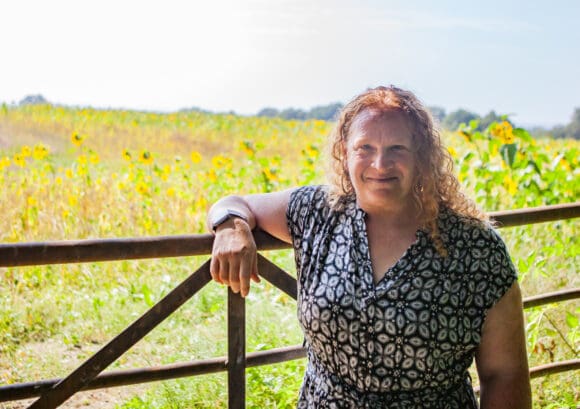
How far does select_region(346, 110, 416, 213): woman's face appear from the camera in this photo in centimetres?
143

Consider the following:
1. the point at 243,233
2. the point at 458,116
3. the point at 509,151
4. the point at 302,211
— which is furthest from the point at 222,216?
the point at 458,116


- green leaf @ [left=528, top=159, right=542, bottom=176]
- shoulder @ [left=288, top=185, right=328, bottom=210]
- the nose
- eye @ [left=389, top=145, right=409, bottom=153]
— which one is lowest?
shoulder @ [left=288, top=185, right=328, bottom=210]

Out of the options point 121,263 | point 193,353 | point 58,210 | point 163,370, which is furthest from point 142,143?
point 163,370

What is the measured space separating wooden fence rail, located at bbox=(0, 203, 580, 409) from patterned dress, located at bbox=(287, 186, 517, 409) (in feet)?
0.68

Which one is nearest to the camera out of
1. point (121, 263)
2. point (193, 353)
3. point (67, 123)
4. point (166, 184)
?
point (193, 353)

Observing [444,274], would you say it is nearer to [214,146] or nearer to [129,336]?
[129,336]

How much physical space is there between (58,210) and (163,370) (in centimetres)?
280

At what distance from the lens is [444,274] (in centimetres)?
140

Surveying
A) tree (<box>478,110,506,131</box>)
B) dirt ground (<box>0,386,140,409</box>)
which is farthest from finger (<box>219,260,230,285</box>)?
tree (<box>478,110,506,131</box>)

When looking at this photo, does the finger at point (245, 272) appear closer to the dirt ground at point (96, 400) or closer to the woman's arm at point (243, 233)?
the woman's arm at point (243, 233)

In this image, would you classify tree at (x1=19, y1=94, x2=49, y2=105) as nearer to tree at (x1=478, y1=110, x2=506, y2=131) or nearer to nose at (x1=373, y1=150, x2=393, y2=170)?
tree at (x1=478, y1=110, x2=506, y2=131)

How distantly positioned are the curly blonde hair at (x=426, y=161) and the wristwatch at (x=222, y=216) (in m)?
0.33

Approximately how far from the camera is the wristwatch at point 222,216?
59.8 inches

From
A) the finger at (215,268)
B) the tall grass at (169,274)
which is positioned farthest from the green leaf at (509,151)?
the finger at (215,268)
